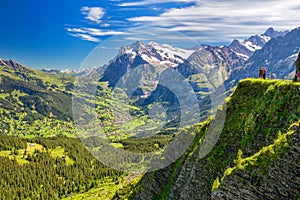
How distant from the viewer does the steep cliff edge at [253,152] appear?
3039cm

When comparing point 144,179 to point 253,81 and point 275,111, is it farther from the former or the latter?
point 275,111

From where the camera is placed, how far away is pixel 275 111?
3844 cm

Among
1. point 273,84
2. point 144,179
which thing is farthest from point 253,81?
point 144,179

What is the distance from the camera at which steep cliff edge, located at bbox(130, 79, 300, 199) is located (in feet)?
99.7

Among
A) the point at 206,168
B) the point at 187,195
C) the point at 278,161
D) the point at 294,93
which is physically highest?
the point at 294,93

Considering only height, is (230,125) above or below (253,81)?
below

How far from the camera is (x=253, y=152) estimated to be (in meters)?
38.5

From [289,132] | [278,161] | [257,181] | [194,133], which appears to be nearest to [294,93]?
[289,132]

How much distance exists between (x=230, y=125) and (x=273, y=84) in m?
9.20

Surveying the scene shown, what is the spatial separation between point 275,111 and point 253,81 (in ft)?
35.7

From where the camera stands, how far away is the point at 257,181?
103 ft

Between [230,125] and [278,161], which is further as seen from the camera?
[230,125]

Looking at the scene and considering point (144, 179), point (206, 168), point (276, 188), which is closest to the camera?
point (276, 188)

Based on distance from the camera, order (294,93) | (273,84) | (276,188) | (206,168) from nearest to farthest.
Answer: (276,188), (294,93), (273,84), (206,168)
